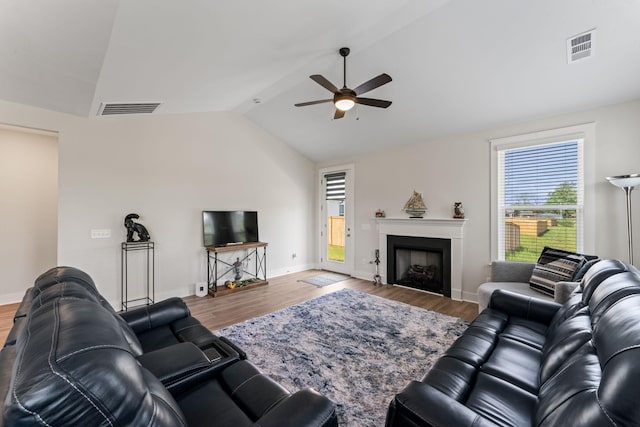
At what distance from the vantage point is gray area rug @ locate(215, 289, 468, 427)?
2102 mm

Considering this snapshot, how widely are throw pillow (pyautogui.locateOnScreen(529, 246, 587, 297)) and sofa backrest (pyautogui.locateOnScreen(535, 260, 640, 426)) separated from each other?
1039 mm

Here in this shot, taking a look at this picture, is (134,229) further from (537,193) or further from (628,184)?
(628,184)

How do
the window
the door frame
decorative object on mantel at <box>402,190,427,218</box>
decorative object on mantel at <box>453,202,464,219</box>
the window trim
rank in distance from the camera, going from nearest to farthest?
the window trim < the window < decorative object on mantel at <box>453,202,464,219</box> < decorative object on mantel at <box>402,190,427,218</box> < the door frame

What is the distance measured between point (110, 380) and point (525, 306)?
2.79 m

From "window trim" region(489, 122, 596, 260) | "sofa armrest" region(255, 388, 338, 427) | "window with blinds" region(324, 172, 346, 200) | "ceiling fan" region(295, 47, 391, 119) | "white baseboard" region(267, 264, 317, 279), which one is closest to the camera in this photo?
"sofa armrest" region(255, 388, 338, 427)

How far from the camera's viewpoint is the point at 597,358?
1.18 m

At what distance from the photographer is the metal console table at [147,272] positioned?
389cm

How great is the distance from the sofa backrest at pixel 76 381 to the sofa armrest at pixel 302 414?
319mm

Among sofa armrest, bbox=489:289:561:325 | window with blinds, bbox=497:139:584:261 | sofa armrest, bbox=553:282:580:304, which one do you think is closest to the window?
window with blinds, bbox=497:139:584:261

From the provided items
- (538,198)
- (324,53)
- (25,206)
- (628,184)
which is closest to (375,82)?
(324,53)

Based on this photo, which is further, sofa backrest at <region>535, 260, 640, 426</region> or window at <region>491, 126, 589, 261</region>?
window at <region>491, 126, 589, 261</region>

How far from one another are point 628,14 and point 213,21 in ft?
11.1

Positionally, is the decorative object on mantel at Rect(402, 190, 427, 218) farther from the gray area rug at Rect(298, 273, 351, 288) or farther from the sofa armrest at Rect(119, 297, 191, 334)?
the sofa armrest at Rect(119, 297, 191, 334)

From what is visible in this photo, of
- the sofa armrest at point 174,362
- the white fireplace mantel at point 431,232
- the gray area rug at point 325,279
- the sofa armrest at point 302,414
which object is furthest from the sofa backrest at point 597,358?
the gray area rug at point 325,279
